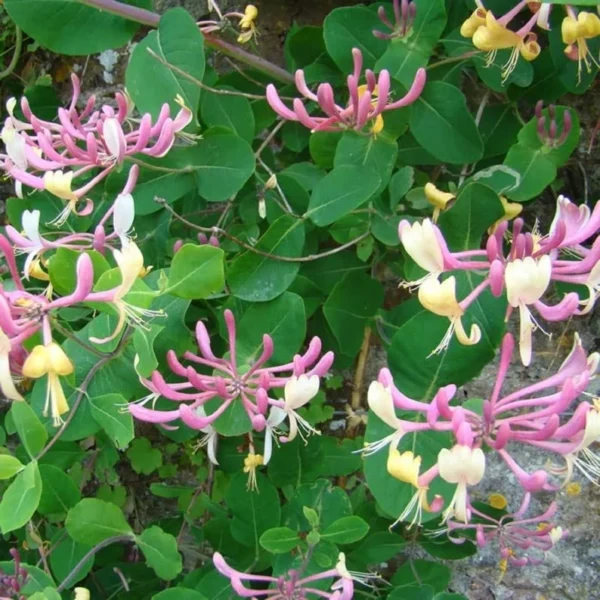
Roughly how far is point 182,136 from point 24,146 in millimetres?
237

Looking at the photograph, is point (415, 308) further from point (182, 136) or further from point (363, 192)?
point (182, 136)

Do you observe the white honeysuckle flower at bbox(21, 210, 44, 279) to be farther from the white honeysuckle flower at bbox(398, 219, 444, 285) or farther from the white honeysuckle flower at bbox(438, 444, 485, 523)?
the white honeysuckle flower at bbox(438, 444, 485, 523)

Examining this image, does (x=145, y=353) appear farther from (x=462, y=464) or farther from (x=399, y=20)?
(x=399, y=20)

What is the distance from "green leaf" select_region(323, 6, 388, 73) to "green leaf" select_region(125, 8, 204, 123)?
209mm

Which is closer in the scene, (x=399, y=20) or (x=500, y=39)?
(x=500, y=39)

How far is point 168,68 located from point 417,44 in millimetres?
388

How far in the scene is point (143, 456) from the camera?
1481mm

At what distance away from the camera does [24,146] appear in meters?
0.99

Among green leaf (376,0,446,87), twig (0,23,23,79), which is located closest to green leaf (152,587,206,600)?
green leaf (376,0,446,87)

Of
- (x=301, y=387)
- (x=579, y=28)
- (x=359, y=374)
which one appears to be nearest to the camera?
(x=301, y=387)

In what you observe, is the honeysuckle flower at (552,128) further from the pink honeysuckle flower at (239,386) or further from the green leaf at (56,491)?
the green leaf at (56,491)

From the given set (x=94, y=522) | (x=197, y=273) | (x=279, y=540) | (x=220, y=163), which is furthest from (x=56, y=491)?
(x=220, y=163)

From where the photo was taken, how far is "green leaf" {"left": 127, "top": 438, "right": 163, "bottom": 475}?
1479 millimetres

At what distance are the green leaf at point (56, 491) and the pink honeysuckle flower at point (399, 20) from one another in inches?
32.5
